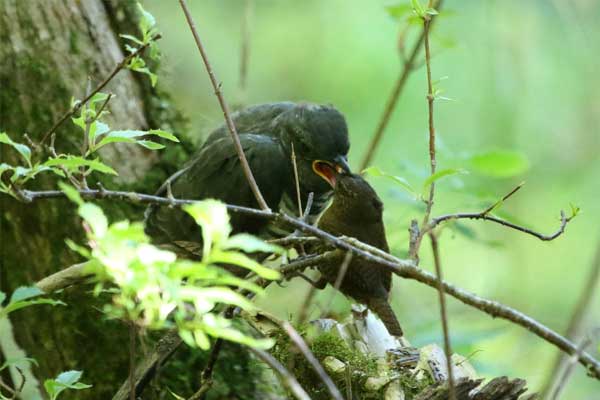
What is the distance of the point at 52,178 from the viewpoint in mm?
2932

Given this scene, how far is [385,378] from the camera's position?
6.68 feet

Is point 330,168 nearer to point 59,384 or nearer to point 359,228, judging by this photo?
point 359,228

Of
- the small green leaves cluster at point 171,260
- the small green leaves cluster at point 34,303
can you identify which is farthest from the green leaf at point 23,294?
the small green leaves cluster at point 171,260

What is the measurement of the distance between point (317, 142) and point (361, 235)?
1.87ft

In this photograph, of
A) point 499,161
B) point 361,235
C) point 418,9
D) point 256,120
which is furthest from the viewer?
point 256,120

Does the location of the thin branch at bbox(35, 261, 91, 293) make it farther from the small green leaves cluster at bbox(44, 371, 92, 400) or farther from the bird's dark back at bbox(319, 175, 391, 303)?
the bird's dark back at bbox(319, 175, 391, 303)

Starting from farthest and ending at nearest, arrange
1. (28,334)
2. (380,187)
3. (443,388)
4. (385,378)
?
(380,187) < (28,334) < (385,378) < (443,388)

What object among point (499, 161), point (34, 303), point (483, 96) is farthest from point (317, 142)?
point (483, 96)

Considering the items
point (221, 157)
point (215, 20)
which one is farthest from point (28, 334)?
point (215, 20)

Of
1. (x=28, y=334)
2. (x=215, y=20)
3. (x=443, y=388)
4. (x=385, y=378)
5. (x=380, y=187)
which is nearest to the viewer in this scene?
(x=443, y=388)

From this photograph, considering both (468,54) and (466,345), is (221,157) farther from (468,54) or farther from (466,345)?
(468,54)

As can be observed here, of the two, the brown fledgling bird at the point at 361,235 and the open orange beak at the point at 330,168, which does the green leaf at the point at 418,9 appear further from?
the open orange beak at the point at 330,168

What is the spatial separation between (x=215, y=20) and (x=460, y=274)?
2.61m

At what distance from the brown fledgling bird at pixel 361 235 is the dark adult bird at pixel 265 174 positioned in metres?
0.39
